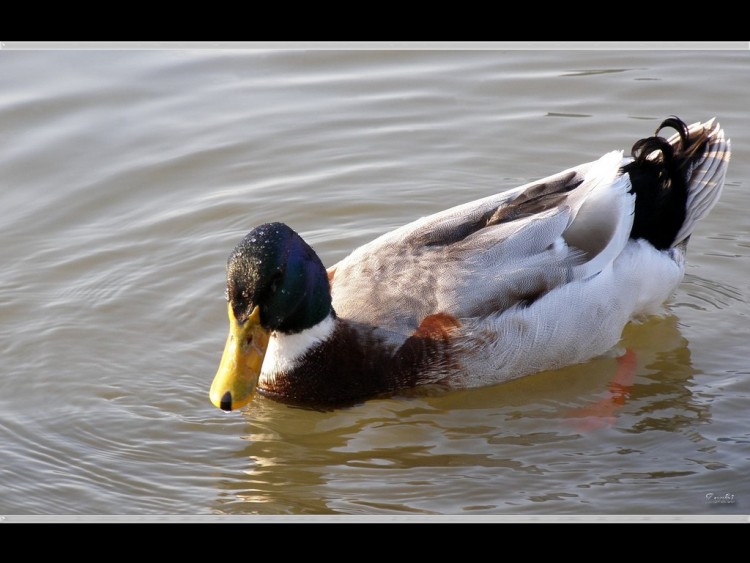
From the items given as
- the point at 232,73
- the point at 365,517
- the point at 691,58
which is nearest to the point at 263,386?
the point at 365,517

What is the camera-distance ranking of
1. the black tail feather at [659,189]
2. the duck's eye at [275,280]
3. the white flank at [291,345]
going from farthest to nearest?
1. the black tail feather at [659,189]
2. the white flank at [291,345]
3. the duck's eye at [275,280]

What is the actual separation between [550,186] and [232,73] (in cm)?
426

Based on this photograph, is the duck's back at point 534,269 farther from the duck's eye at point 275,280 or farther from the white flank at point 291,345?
the duck's eye at point 275,280

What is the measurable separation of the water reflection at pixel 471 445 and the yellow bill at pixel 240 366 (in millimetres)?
529

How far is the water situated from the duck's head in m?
0.58

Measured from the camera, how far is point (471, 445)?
662 cm

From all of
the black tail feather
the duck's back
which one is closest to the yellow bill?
the duck's back

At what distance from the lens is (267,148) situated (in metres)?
9.70

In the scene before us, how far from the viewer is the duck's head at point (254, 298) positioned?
241 inches

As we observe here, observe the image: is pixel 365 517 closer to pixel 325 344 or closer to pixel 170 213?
pixel 325 344

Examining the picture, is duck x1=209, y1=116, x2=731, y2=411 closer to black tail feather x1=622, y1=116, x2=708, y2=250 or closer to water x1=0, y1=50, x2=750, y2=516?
black tail feather x1=622, y1=116, x2=708, y2=250

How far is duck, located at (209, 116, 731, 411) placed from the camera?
6285 mm
